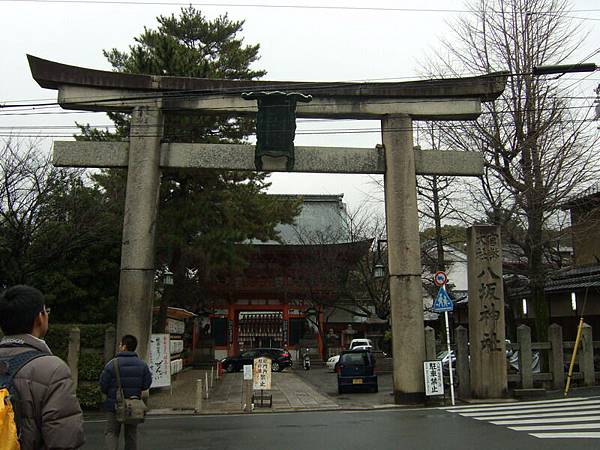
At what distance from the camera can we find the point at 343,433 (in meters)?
10.5

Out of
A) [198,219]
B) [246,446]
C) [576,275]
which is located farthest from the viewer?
[576,275]

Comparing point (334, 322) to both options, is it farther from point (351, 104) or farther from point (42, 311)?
point (42, 311)

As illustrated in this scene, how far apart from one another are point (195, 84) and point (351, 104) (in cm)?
438

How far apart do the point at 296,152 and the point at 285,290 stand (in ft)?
73.5

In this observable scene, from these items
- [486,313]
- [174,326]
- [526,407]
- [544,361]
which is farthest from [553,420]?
[174,326]

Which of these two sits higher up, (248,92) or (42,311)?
(248,92)

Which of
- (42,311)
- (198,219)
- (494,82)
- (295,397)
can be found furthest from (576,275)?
(42,311)

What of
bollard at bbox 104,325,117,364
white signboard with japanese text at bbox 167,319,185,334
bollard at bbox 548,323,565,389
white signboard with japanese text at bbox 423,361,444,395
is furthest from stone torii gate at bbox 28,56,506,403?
white signboard with japanese text at bbox 167,319,185,334

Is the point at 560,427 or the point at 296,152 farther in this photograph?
the point at 296,152

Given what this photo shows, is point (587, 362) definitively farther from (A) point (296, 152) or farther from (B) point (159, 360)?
(B) point (159, 360)

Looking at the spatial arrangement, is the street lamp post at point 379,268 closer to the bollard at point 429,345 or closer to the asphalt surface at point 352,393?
the asphalt surface at point 352,393

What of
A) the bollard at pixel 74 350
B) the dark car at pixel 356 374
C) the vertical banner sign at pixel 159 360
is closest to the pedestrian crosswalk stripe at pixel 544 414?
the dark car at pixel 356 374

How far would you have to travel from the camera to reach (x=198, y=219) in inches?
736

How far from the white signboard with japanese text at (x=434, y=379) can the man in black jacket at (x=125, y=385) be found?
9019mm
